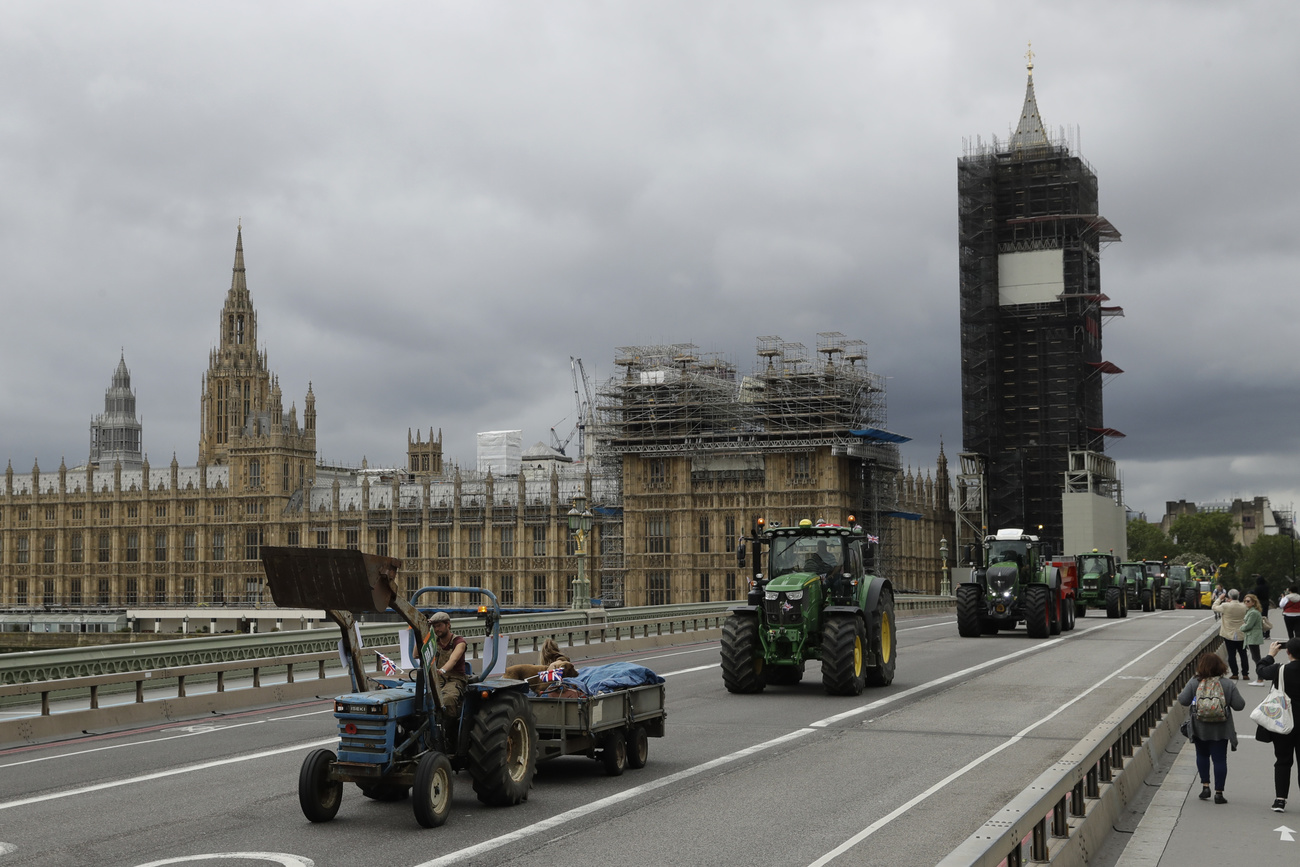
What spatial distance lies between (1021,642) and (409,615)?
28594 mm

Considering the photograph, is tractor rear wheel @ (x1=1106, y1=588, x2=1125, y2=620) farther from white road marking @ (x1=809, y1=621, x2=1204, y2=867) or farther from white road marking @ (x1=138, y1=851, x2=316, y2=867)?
white road marking @ (x1=138, y1=851, x2=316, y2=867)

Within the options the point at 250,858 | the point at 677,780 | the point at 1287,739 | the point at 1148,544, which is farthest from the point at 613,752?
the point at 1148,544

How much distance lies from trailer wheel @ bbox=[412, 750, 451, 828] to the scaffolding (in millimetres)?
85430

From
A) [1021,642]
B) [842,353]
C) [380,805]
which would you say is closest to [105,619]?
[842,353]

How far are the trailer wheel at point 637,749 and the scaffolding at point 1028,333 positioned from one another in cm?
8169

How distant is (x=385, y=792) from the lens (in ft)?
42.4

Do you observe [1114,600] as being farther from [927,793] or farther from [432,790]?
[432,790]

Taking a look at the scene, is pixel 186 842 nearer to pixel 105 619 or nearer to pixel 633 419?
pixel 633 419

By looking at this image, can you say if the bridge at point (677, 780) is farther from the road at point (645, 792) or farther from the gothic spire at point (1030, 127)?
the gothic spire at point (1030, 127)

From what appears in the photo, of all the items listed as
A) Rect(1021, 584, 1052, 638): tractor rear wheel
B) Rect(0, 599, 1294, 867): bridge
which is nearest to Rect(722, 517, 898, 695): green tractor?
Rect(0, 599, 1294, 867): bridge

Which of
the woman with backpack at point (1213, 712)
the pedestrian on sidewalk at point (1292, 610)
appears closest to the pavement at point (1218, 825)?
the woman with backpack at point (1213, 712)

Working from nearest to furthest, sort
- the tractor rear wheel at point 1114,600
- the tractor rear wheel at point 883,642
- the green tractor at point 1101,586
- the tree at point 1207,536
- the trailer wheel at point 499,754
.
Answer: the trailer wheel at point 499,754 < the tractor rear wheel at point 883,642 < the tractor rear wheel at point 1114,600 < the green tractor at point 1101,586 < the tree at point 1207,536

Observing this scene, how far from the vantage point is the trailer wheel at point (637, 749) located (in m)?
15.1

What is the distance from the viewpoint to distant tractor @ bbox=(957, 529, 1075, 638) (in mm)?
38562
